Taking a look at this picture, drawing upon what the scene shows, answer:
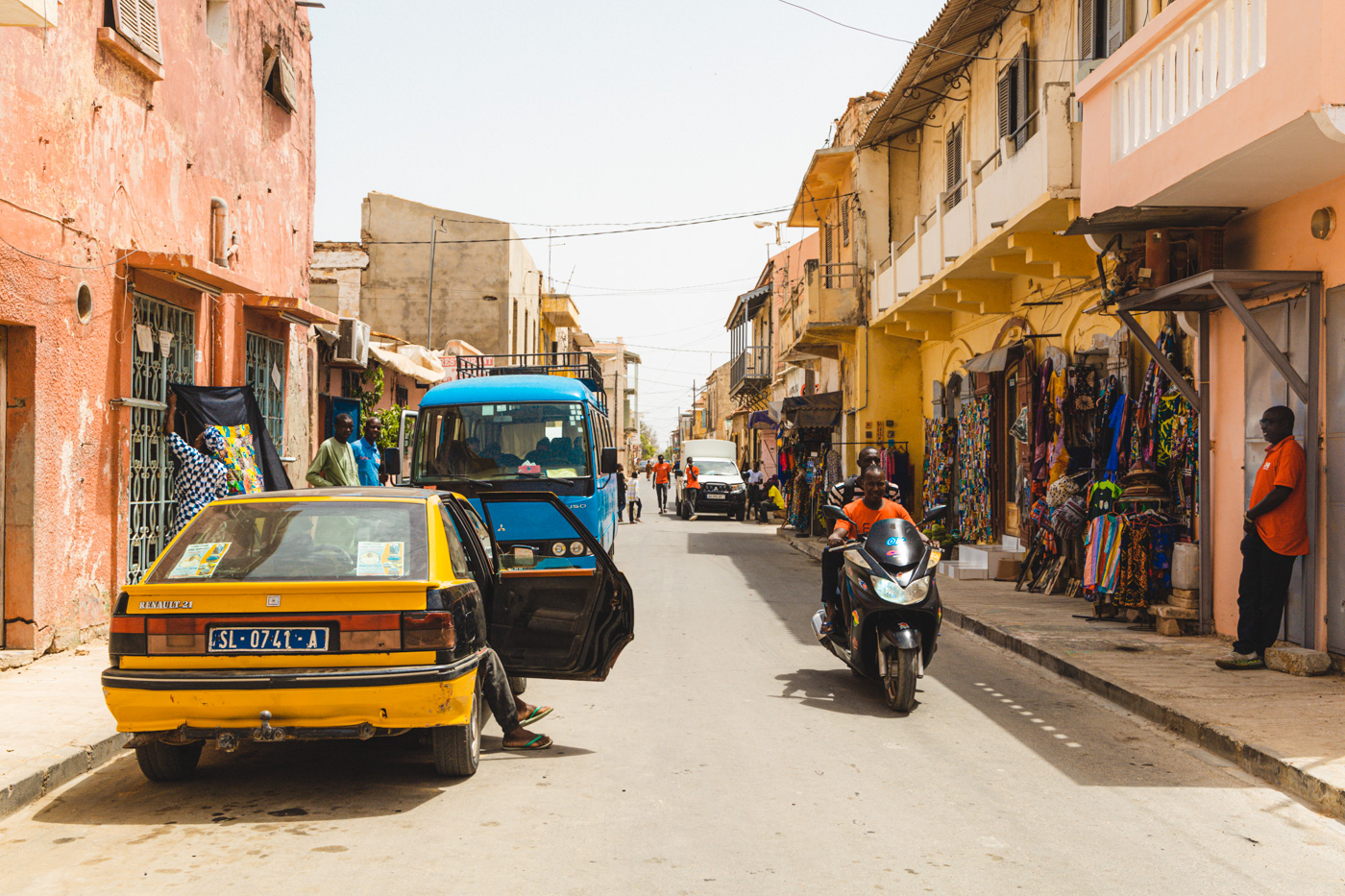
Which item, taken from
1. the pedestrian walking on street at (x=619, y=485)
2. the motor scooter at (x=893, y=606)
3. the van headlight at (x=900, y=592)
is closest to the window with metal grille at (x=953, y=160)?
the pedestrian walking on street at (x=619, y=485)

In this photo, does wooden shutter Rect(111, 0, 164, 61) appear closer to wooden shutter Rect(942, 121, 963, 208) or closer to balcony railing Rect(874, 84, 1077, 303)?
balcony railing Rect(874, 84, 1077, 303)

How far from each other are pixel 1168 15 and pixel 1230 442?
367 centimetres

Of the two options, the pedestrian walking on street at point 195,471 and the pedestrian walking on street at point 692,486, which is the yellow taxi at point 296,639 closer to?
the pedestrian walking on street at point 195,471

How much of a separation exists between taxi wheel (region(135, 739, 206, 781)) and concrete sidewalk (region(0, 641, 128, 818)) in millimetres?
495

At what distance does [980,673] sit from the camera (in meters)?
8.80

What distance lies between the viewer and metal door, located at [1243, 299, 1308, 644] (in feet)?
28.1

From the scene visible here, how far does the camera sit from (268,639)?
4.97 m

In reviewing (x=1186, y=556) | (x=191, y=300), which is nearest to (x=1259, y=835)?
(x=1186, y=556)

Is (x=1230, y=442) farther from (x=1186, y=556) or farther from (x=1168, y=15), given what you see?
(x=1168, y=15)

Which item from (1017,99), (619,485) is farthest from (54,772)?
(619,485)

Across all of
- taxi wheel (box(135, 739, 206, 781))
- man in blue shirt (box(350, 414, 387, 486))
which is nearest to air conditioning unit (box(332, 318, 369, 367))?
man in blue shirt (box(350, 414, 387, 486))

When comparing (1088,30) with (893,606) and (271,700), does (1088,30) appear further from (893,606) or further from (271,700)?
(271,700)

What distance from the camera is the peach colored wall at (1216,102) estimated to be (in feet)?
22.7

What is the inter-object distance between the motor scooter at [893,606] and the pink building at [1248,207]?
304cm
